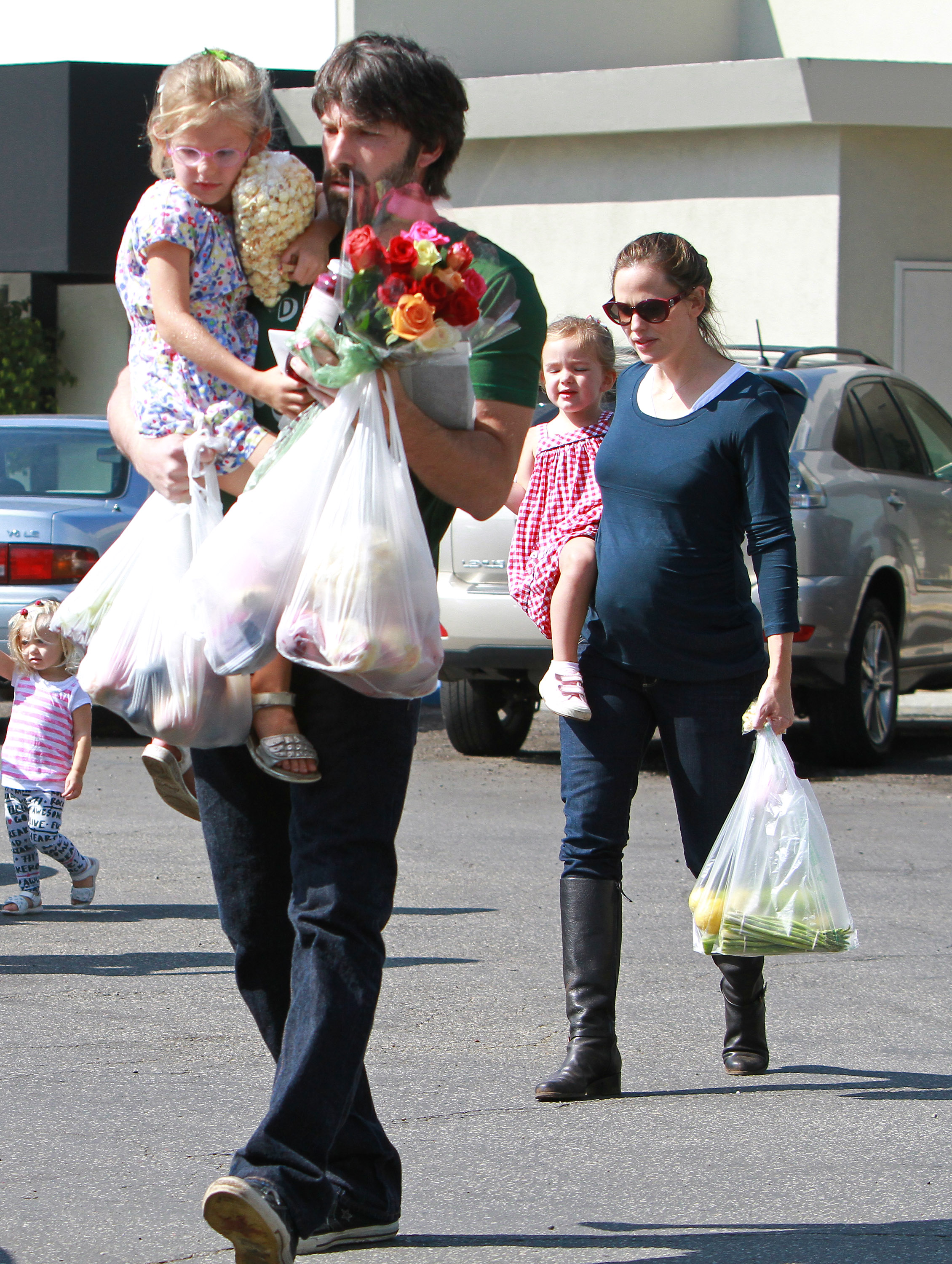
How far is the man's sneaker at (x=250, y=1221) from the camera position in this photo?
9.04 ft

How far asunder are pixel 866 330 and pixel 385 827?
42.2 feet

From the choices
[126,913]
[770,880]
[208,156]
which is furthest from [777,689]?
[126,913]

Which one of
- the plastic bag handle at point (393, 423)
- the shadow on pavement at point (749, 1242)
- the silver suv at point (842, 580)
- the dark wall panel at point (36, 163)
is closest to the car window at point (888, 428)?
the silver suv at point (842, 580)

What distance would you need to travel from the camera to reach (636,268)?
4.39 m

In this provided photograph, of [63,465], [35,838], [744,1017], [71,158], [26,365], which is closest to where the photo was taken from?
[744,1017]

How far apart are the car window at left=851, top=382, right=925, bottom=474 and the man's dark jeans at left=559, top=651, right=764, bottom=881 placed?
5.43 metres

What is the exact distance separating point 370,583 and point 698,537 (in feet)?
5.35

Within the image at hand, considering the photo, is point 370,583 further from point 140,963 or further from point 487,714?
point 487,714

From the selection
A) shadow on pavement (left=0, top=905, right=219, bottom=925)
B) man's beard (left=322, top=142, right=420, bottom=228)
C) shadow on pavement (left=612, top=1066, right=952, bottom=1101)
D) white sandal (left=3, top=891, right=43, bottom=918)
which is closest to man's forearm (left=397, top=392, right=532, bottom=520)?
man's beard (left=322, top=142, right=420, bottom=228)

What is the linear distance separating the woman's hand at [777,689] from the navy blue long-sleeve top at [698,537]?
0.03 metres

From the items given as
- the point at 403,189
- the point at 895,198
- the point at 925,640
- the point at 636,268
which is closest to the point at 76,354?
the point at 895,198

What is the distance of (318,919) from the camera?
2.99 metres

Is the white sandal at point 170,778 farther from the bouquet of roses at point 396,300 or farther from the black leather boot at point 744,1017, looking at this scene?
the black leather boot at point 744,1017

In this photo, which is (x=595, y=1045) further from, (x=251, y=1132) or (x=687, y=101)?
(x=687, y=101)
